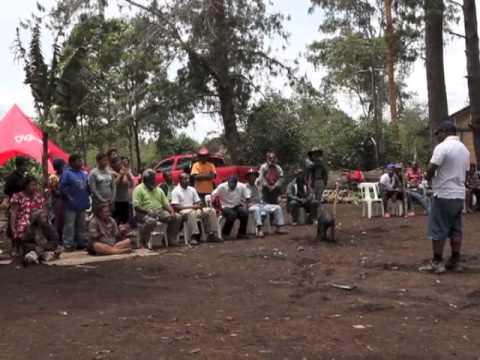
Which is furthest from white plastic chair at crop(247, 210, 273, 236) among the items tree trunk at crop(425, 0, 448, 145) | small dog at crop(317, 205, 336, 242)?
tree trunk at crop(425, 0, 448, 145)

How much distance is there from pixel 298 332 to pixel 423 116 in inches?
1920

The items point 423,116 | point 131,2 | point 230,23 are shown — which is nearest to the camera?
point 131,2

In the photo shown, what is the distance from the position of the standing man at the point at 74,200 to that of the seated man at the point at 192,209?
157 cm

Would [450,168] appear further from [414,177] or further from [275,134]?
[275,134]

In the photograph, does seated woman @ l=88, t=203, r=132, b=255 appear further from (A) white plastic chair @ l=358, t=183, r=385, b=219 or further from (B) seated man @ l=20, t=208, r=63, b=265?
(A) white plastic chair @ l=358, t=183, r=385, b=219

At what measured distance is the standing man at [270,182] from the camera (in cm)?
1287

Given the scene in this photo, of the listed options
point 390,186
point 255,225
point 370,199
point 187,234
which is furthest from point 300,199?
point 187,234

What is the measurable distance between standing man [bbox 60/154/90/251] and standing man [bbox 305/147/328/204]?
16.8 feet

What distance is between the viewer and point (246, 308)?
6.05 meters

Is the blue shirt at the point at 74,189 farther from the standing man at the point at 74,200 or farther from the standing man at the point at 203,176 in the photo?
the standing man at the point at 203,176

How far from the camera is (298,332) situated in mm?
5148

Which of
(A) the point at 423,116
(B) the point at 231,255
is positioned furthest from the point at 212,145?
(A) the point at 423,116

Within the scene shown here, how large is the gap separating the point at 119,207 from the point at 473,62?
10492 mm

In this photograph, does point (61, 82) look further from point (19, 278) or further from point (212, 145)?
point (212, 145)
